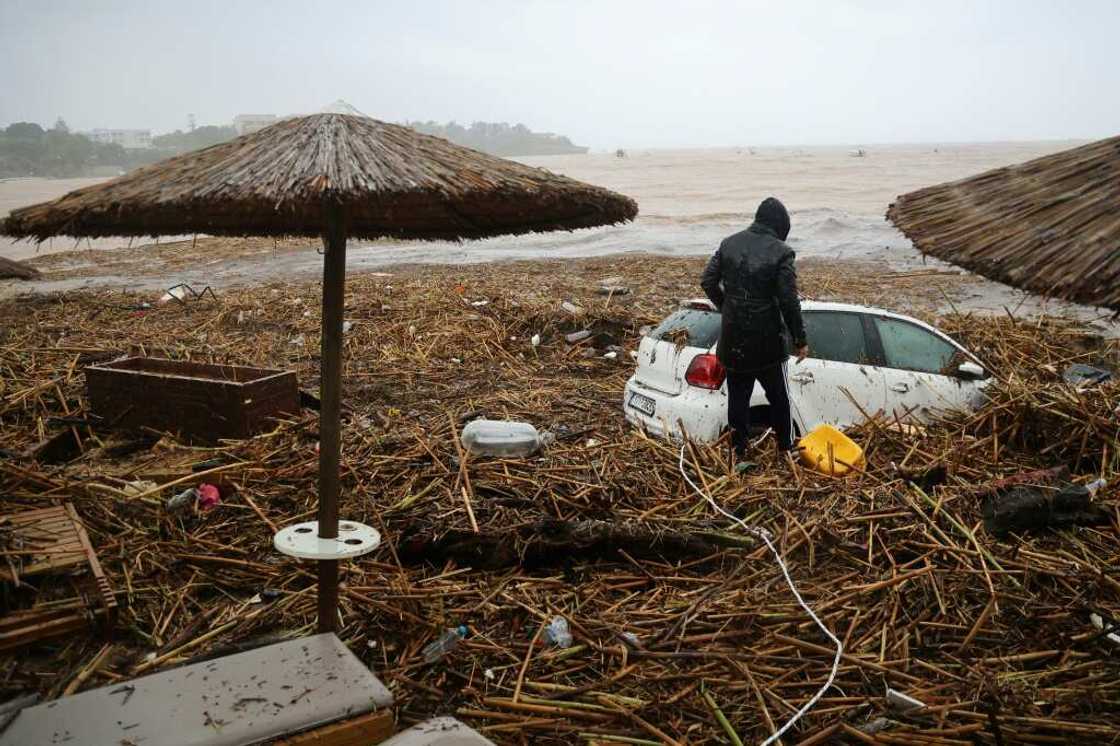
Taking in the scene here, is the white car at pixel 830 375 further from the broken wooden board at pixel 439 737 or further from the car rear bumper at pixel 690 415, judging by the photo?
the broken wooden board at pixel 439 737

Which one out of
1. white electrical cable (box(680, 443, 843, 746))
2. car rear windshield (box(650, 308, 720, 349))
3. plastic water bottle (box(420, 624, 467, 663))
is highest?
car rear windshield (box(650, 308, 720, 349))

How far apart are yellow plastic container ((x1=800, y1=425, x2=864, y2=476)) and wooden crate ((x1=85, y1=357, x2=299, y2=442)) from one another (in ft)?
15.0

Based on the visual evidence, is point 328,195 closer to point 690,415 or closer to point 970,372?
point 690,415

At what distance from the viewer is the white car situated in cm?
737

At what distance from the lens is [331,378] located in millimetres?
3801

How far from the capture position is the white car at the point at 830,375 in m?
7.37

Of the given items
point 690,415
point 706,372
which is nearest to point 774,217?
point 706,372

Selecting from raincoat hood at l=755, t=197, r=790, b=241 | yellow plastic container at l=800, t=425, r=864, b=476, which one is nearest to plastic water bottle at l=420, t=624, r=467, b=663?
yellow plastic container at l=800, t=425, r=864, b=476

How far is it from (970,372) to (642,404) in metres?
2.92

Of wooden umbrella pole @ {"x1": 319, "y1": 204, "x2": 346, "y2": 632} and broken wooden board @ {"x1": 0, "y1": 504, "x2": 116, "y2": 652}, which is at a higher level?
wooden umbrella pole @ {"x1": 319, "y1": 204, "x2": 346, "y2": 632}

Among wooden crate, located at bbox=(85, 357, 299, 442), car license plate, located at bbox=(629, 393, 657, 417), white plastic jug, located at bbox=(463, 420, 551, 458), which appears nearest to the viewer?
white plastic jug, located at bbox=(463, 420, 551, 458)

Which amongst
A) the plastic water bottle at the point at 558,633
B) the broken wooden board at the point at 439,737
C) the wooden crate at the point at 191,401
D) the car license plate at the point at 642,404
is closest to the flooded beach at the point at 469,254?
the car license plate at the point at 642,404

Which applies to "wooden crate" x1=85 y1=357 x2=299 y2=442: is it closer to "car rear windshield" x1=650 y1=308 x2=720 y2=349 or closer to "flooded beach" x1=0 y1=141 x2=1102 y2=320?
"car rear windshield" x1=650 y1=308 x2=720 y2=349

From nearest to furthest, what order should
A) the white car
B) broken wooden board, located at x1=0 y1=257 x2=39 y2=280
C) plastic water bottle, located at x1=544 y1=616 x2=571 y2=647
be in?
1. plastic water bottle, located at x1=544 y1=616 x2=571 y2=647
2. the white car
3. broken wooden board, located at x1=0 y1=257 x2=39 y2=280
